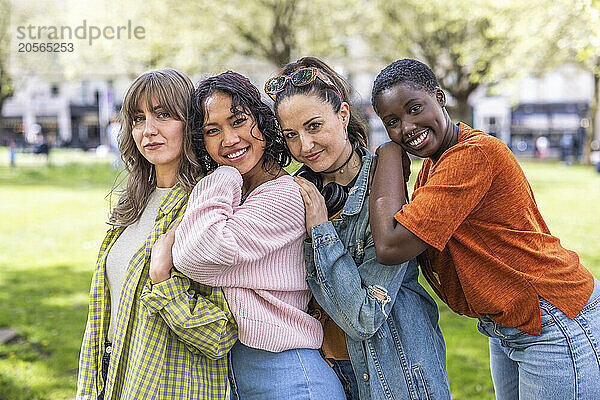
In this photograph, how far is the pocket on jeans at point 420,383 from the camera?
2.41m

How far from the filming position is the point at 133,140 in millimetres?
2803

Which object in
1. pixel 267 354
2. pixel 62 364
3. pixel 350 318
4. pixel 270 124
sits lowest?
pixel 62 364

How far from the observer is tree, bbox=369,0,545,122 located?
16.7m

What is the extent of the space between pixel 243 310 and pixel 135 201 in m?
0.81

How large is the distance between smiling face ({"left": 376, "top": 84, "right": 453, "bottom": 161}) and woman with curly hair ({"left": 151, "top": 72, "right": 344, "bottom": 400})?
1.61ft

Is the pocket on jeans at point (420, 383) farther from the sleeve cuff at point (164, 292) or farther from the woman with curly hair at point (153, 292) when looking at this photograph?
the sleeve cuff at point (164, 292)

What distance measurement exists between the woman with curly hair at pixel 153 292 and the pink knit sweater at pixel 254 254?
0.09 meters

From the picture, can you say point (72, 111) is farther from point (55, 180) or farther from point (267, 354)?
point (267, 354)

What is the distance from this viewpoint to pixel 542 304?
232cm

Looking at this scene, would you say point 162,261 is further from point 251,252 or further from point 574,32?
point 574,32

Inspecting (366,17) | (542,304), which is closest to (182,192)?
(542,304)

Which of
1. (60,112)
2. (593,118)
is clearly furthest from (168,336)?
(60,112)

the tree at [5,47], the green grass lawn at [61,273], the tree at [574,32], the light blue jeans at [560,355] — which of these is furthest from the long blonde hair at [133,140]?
the tree at [5,47]

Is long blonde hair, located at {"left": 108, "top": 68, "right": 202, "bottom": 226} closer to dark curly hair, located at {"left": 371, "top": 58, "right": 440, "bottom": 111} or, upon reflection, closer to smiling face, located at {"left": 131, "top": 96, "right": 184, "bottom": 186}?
smiling face, located at {"left": 131, "top": 96, "right": 184, "bottom": 186}
